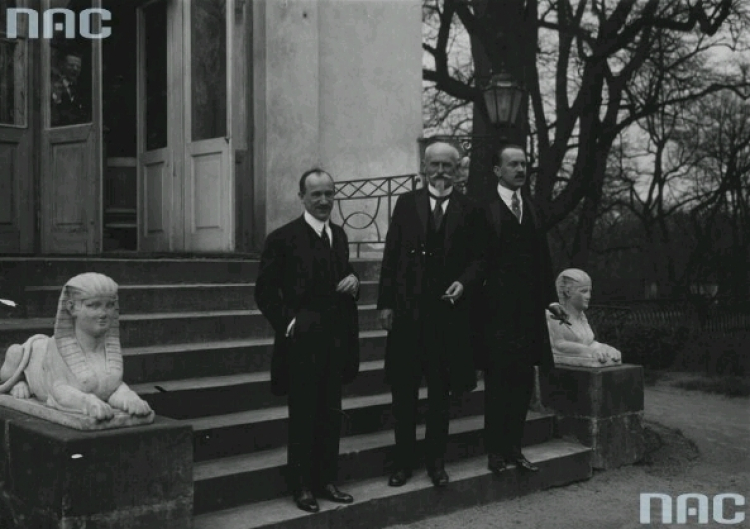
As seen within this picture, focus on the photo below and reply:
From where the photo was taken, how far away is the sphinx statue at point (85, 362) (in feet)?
13.6

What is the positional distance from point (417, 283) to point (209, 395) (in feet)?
4.74

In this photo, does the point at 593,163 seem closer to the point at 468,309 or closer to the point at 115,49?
the point at 115,49

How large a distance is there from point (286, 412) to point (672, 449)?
3.42 m

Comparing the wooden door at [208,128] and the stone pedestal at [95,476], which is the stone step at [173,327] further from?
the wooden door at [208,128]

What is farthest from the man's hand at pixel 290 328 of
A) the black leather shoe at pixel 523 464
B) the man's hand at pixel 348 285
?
the black leather shoe at pixel 523 464

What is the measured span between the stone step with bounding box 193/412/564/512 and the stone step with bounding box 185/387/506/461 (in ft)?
0.19

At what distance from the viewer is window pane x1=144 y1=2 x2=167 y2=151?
9.66 metres

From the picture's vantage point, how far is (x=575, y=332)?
6781 mm

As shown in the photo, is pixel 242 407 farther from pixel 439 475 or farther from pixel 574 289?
pixel 574 289

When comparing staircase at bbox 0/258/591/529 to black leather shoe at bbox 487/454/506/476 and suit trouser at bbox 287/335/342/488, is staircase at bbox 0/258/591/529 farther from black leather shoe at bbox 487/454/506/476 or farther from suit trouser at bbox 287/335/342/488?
suit trouser at bbox 287/335/342/488

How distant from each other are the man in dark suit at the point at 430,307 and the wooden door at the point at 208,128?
152 inches

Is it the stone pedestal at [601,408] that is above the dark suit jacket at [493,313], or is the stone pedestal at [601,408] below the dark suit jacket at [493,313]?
below

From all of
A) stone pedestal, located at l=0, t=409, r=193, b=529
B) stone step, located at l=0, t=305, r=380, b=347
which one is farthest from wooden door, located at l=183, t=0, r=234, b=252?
stone pedestal, located at l=0, t=409, r=193, b=529

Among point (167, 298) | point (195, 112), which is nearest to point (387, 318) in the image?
point (167, 298)
